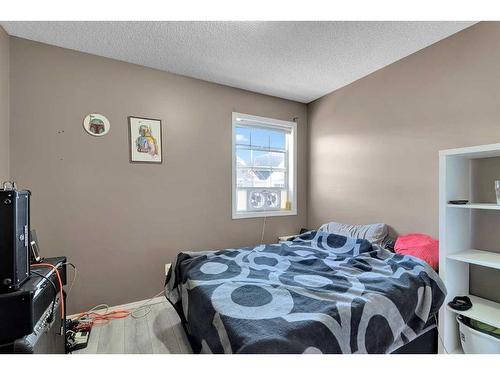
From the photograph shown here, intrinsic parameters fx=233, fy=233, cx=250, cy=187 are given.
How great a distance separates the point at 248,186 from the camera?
3084mm

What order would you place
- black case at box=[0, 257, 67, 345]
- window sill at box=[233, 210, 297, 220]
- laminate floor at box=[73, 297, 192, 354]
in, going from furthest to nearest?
1. window sill at box=[233, 210, 297, 220]
2. laminate floor at box=[73, 297, 192, 354]
3. black case at box=[0, 257, 67, 345]

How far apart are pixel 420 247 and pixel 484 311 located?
1.69 ft

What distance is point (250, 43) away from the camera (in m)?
2.00

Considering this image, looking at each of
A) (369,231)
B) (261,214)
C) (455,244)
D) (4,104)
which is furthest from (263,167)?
(4,104)

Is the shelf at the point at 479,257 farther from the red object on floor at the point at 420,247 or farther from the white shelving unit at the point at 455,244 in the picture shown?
the red object on floor at the point at 420,247

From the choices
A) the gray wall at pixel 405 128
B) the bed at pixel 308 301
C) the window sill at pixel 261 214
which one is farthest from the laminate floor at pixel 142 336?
the gray wall at pixel 405 128

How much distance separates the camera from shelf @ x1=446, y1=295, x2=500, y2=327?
139 centimetres

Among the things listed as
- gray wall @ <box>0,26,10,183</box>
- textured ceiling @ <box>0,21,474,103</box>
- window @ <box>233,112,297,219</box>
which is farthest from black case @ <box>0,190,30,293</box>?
window @ <box>233,112,297,219</box>

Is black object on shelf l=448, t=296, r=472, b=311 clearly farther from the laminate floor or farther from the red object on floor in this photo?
the laminate floor

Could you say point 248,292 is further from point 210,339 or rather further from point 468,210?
point 468,210

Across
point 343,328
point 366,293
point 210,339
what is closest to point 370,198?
point 366,293

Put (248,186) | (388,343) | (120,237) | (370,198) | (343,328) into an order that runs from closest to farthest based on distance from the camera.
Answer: (343,328) < (388,343) < (120,237) < (370,198) < (248,186)

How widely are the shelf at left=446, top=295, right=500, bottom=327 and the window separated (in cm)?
202

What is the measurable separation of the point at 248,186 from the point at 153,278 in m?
1.53
